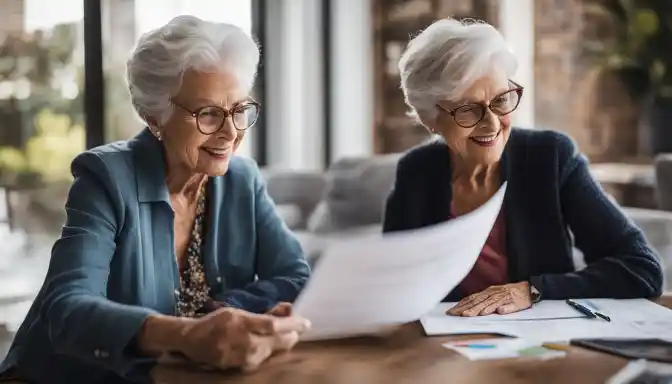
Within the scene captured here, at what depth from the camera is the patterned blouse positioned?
1.35 meters

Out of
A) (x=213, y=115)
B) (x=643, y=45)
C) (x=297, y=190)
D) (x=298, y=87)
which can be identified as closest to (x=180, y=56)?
(x=213, y=115)

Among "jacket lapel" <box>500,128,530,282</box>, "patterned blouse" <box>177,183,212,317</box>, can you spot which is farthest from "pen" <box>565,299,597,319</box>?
"patterned blouse" <box>177,183,212,317</box>

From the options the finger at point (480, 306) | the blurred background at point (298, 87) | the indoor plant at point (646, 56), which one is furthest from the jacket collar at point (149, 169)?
the indoor plant at point (646, 56)

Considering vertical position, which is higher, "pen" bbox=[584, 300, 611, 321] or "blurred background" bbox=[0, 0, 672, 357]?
"blurred background" bbox=[0, 0, 672, 357]

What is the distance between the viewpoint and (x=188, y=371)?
3.06 ft

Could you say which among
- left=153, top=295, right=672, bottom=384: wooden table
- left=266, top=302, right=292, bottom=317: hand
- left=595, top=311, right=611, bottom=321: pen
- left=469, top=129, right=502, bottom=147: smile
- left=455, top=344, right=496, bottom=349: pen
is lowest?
left=153, top=295, right=672, bottom=384: wooden table

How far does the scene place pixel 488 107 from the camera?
141 cm

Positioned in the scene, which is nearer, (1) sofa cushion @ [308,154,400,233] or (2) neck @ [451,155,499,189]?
(2) neck @ [451,155,499,189]

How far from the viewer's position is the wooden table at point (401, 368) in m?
0.89

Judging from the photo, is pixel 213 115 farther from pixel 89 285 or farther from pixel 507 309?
pixel 507 309

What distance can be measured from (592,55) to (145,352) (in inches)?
124

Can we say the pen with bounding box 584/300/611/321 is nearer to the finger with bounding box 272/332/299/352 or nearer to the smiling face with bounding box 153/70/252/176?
the finger with bounding box 272/332/299/352

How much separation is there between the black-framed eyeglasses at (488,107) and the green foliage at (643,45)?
2.31 metres

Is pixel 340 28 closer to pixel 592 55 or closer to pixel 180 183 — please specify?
pixel 592 55
